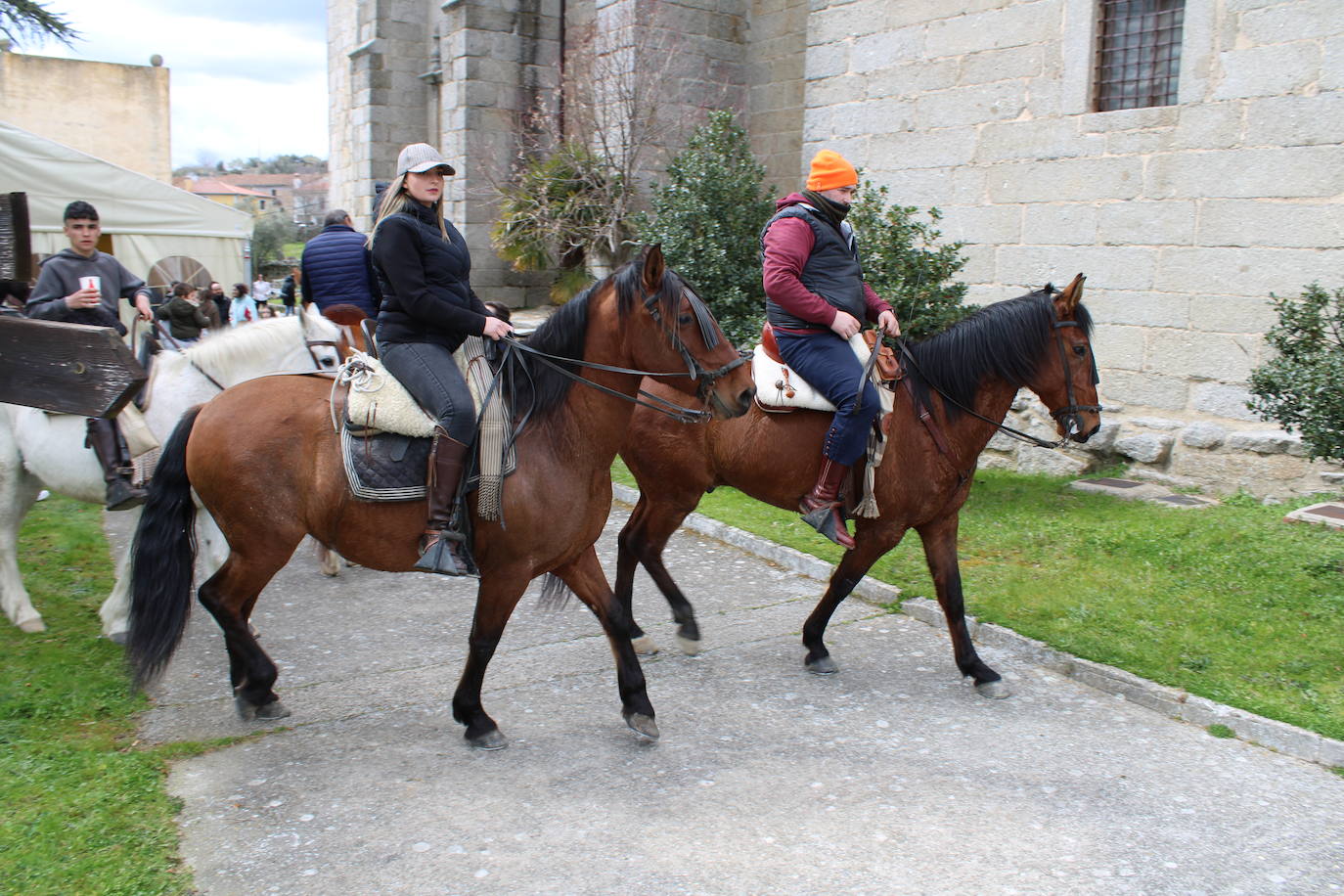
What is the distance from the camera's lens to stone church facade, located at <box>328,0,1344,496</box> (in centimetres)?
797

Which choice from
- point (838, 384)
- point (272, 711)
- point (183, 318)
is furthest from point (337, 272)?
point (183, 318)

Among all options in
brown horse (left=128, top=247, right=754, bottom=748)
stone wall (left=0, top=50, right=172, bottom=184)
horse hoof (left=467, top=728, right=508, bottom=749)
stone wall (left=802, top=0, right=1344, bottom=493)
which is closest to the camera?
brown horse (left=128, top=247, right=754, bottom=748)

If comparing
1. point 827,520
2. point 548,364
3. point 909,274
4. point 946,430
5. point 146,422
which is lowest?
point 827,520

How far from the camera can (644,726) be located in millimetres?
4570

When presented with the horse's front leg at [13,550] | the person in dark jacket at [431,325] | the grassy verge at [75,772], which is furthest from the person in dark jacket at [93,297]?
the person in dark jacket at [431,325]

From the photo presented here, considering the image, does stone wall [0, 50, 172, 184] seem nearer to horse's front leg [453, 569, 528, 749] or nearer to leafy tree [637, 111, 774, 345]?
leafy tree [637, 111, 774, 345]

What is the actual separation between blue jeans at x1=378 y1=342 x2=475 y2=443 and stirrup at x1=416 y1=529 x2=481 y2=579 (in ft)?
1.41


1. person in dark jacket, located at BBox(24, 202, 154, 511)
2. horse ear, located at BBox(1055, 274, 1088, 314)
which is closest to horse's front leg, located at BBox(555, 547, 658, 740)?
person in dark jacket, located at BBox(24, 202, 154, 511)

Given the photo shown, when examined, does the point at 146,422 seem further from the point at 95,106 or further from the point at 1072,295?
the point at 95,106

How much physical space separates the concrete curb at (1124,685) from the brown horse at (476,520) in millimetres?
2417

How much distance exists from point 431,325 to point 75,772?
2.34m

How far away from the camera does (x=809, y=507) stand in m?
5.48

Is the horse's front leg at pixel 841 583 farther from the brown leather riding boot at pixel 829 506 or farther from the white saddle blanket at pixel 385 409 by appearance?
the white saddle blanket at pixel 385 409

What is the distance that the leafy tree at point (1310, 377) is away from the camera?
6.13m
